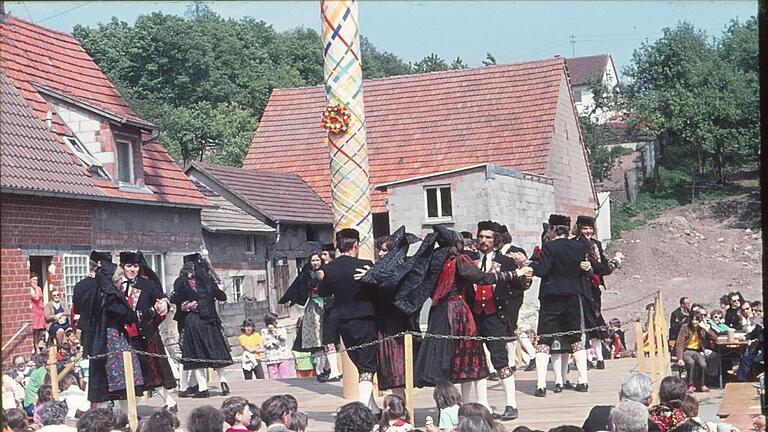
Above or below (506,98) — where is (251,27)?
above

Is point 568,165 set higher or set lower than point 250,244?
higher

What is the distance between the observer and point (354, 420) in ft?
25.4

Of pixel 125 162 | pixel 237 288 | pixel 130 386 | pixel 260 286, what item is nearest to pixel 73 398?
pixel 130 386

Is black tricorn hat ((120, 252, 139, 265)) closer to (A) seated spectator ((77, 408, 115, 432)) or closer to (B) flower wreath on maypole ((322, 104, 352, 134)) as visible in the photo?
(B) flower wreath on maypole ((322, 104, 352, 134))

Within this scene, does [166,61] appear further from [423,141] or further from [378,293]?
[378,293]

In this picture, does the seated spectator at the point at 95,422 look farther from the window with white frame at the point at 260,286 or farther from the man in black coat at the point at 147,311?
the window with white frame at the point at 260,286

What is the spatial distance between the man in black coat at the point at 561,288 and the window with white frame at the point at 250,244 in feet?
61.2

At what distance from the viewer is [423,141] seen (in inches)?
1492

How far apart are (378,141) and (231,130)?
13.9 meters

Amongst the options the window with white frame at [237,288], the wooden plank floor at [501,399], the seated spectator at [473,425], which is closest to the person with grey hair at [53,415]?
the wooden plank floor at [501,399]

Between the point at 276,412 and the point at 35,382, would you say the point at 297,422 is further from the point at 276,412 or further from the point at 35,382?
the point at 35,382

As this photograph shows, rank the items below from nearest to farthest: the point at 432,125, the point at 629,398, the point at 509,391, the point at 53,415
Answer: the point at 629,398 → the point at 53,415 → the point at 509,391 → the point at 432,125

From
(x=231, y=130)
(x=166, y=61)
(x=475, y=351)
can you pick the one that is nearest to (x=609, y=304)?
(x=231, y=130)

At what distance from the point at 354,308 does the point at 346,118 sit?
8.98ft
